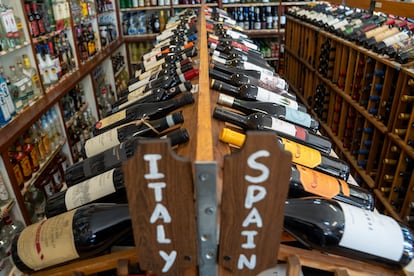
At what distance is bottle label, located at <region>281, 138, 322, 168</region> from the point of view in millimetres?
926

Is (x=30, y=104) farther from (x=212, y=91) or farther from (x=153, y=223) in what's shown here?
(x=153, y=223)

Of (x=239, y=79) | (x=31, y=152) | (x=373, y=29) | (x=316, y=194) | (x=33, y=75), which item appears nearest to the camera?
(x=316, y=194)

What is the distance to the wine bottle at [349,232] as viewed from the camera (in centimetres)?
69

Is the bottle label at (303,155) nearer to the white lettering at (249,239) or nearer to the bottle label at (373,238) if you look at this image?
the bottle label at (373,238)

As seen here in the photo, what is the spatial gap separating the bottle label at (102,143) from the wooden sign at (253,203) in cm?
60

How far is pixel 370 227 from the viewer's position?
2.27 feet

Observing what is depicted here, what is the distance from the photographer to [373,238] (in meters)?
0.69

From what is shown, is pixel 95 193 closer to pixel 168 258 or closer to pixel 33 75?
pixel 168 258

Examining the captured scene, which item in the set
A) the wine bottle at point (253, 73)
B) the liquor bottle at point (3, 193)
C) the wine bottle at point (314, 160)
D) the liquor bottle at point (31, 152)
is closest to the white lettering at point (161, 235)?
the wine bottle at point (314, 160)

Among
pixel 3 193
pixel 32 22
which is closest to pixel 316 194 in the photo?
pixel 3 193

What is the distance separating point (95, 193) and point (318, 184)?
551 millimetres

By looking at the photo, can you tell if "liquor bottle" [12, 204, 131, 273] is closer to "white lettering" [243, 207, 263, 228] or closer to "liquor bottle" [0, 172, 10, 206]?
"white lettering" [243, 207, 263, 228]

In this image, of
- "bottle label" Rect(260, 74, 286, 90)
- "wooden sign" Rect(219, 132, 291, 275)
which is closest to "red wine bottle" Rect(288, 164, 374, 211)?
"wooden sign" Rect(219, 132, 291, 275)

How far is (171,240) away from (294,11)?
4.82 metres
